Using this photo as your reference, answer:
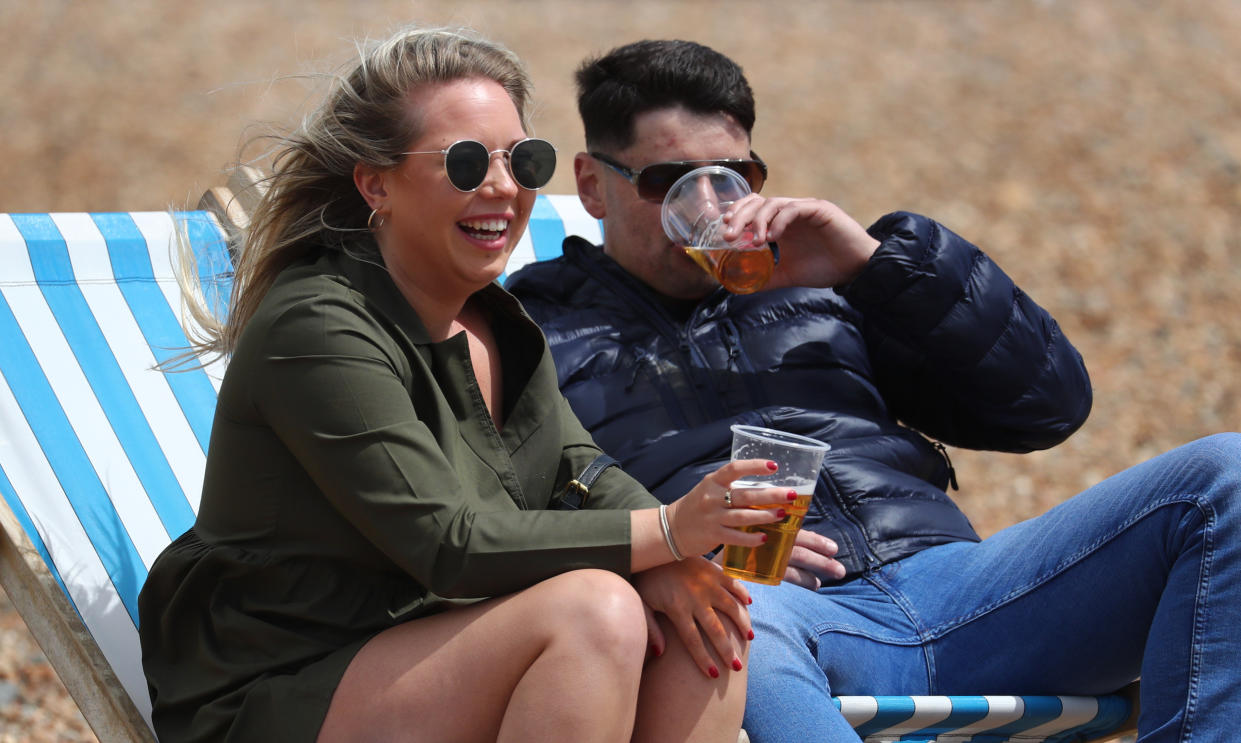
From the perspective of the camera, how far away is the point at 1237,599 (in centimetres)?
230

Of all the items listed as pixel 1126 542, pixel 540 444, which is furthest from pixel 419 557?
pixel 1126 542

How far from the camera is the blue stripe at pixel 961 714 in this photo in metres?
2.47

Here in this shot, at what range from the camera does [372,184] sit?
87.6 inches

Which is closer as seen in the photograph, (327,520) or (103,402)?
(327,520)

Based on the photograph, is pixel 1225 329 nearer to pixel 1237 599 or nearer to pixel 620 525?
pixel 1237 599

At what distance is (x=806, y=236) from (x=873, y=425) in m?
0.48

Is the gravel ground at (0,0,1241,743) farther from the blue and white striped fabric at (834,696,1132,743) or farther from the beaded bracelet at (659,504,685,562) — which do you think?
the beaded bracelet at (659,504,685,562)

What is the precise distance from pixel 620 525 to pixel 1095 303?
21.4 feet

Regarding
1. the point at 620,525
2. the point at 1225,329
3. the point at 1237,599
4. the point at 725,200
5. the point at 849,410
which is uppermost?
the point at 725,200

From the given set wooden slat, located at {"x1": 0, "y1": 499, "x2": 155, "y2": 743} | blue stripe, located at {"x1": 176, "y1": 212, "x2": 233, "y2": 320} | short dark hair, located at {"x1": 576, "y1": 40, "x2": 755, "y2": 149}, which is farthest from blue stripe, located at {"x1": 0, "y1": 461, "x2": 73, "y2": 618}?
short dark hair, located at {"x1": 576, "y1": 40, "x2": 755, "y2": 149}

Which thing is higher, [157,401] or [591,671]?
[157,401]

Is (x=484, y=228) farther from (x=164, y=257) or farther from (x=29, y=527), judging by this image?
(x=164, y=257)

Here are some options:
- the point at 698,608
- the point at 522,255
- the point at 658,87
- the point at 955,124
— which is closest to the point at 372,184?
the point at 698,608

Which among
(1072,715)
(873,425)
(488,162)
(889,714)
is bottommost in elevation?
(1072,715)
